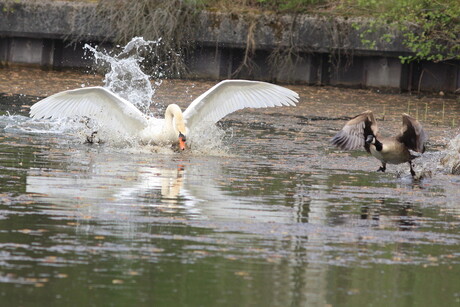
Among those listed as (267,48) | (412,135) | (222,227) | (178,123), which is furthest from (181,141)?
(267,48)

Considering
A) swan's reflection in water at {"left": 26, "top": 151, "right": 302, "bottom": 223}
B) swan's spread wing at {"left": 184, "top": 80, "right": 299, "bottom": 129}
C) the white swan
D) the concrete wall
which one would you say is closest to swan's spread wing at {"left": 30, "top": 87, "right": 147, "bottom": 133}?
the white swan

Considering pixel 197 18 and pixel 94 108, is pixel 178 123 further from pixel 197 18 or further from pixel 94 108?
pixel 197 18

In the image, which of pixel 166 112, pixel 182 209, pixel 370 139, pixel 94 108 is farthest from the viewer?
pixel 94 108

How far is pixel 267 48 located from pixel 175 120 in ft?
39.4

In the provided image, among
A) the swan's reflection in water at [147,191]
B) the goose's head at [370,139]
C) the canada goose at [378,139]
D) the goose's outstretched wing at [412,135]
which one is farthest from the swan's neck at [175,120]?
the goose's outstretched wing at [412,135]

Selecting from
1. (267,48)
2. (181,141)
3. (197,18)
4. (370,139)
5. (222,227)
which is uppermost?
(197,18)

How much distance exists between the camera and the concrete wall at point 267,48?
2427 cm

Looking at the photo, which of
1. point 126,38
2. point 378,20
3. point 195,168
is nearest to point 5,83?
point 126,38

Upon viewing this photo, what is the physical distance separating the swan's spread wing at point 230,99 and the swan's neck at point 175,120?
452 mm

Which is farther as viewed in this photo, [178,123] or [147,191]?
[178,123]

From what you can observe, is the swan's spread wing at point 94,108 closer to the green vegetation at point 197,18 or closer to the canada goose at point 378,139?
the canada goose at point 378,139

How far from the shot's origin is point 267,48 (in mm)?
24484

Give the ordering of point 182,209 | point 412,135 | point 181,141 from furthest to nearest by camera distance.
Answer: point 181,141, point 412,135, point 182,209

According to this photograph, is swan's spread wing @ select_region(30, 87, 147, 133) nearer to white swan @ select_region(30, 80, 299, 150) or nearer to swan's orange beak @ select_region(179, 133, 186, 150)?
white swan @ select_region(30, 80, 299, 150)
